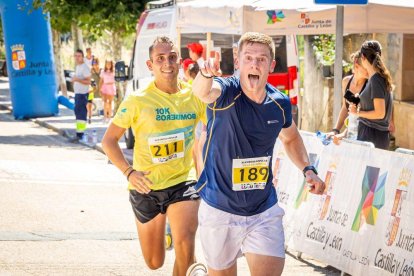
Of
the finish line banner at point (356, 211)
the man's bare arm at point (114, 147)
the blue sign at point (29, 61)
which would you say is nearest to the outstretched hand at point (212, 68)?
the man's bare arm at point (114, 147)

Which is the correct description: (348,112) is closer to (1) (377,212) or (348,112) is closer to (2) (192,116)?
(1) (377,212)

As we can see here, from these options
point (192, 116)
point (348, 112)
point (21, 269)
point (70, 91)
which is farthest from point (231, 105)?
point (70, 91)

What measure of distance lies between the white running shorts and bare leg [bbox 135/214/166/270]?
1.50 metres

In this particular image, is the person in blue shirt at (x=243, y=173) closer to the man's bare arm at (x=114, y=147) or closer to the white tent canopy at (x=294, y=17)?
the man's bare arm at (x=114, y=147)

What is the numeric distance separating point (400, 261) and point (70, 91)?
35.6 m

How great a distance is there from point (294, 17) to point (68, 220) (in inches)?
151

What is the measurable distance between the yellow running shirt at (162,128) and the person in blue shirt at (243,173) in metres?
1.25

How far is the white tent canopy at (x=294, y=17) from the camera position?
11.6 metres

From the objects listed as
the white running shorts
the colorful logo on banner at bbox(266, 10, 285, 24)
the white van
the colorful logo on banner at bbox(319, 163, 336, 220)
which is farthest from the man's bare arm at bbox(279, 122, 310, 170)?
the white van

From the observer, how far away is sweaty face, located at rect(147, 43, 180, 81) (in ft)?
24.9

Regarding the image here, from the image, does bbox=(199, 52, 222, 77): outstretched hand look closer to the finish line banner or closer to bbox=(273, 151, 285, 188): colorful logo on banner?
the finish line banner

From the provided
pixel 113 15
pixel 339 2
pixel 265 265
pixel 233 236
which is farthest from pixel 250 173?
pixel 113 15

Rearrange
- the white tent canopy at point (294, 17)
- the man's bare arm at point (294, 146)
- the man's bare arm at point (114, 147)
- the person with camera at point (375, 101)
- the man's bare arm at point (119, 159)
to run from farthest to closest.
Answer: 1. the white tent canopy at point (294, 17)
2. the person with camera at point (375, 101)
3. the man's bare arm at point (114, 147)
4. the man's bare arm at point (119, 159)
5. the man's bare arm at point (294, 146)

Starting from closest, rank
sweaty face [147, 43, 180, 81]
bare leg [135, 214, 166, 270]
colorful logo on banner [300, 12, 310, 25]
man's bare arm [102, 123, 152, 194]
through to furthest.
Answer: man's bare arm [102, 123, 152, 194] < sweaty face [147, 43, 180, 81] < bare leg [135, 214, 166, 270] < colorful logo on banner [300, 12, 310, 25]
